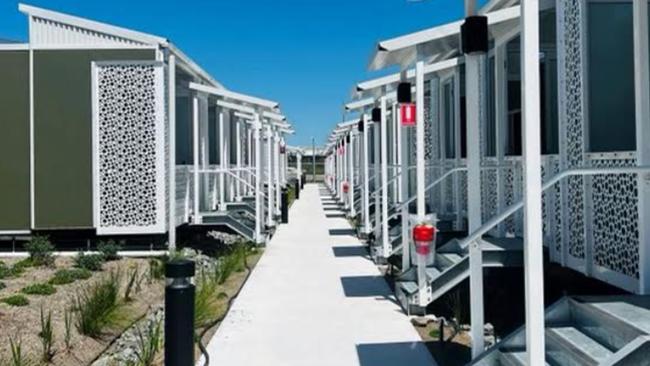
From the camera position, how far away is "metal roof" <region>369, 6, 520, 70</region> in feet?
23.1

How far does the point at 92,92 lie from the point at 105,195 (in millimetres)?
1751

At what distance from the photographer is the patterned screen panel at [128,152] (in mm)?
11625

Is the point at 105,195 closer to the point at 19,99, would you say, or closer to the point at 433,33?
the point at 19,99

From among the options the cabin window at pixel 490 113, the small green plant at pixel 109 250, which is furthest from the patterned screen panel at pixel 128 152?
the cabin window at pixel 490 113

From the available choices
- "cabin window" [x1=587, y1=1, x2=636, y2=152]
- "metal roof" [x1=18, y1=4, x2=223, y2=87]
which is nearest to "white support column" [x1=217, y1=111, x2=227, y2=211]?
"metal roof" [x1=18, y1=4, x2=223, y2=87]

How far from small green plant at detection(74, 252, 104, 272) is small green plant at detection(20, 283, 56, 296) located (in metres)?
1.69

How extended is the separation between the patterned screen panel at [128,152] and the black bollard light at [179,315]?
797 centimetres

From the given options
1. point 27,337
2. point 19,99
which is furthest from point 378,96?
point 27,337

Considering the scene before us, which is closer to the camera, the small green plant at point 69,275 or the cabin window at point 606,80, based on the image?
the cabin window at point 606,80

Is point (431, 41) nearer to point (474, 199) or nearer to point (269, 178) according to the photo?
point (474, 199)

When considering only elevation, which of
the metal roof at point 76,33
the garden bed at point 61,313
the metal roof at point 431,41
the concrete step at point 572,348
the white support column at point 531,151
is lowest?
the garden bed at point 61,313

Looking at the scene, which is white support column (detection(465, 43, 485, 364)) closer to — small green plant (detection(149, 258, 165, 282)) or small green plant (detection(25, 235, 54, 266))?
small green plant (detection(149, 258, 165, 282))

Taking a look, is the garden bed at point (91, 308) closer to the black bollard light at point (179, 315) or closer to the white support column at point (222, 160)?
the black bollard light at point (179, 315)

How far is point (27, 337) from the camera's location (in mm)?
6328
